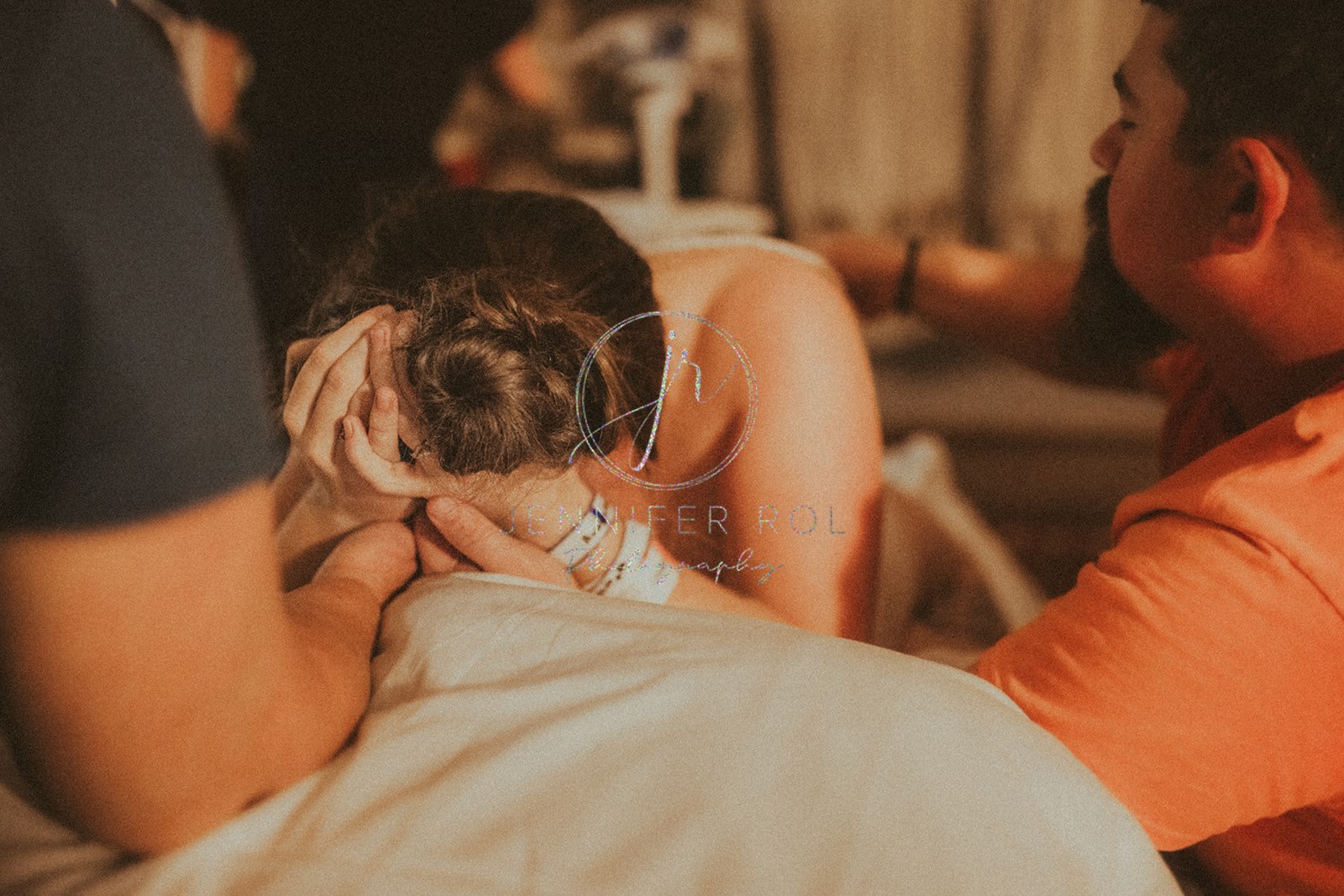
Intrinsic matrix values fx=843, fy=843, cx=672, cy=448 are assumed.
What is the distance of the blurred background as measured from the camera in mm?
1081

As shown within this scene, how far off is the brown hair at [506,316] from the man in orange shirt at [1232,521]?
0.86ft

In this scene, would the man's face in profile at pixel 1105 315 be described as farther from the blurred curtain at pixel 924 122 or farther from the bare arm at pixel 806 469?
the blurred curtain at pixel 924 122

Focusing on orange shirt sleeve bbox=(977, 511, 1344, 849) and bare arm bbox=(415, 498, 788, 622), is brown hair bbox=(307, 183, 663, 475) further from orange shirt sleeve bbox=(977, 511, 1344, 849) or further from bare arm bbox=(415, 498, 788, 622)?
orange shirt sleeve bbox=(977, 511, 1344, 849)

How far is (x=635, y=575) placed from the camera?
1.60 ft

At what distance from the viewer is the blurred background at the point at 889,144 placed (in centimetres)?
108

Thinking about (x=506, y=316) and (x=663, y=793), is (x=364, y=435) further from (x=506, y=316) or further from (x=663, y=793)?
(x=663, y=793)

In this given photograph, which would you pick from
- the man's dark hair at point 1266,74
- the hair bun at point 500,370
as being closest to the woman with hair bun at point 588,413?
the hair bun at point 500,370

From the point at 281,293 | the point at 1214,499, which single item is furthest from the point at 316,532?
the point at 1214,499

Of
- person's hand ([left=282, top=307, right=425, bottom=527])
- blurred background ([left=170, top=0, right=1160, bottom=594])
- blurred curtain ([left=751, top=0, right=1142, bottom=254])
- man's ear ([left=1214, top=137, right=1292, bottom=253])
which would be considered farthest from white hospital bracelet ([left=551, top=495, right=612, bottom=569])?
blurred curtain ([left=751, top=0, right=1142, bottom=254])

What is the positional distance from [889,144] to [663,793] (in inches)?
51.1

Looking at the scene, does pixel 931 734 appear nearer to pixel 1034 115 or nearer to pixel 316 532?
pixel 316 532

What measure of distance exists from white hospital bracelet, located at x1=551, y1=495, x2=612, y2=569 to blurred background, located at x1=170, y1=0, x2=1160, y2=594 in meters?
0.55

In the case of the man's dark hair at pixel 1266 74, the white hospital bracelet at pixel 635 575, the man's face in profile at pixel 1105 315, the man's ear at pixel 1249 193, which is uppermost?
the man's dark hair at pixel 1266 74

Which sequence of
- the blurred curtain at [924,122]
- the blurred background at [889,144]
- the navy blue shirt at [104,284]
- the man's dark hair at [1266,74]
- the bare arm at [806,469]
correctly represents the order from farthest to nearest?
1. the blurred curtain at [924,122]
2. the blurred background at [889,144]
3. the bare arm at [806,469]
4. the man's dark hair at [1266,74]
5. the navy blue shirt at [104,284]
